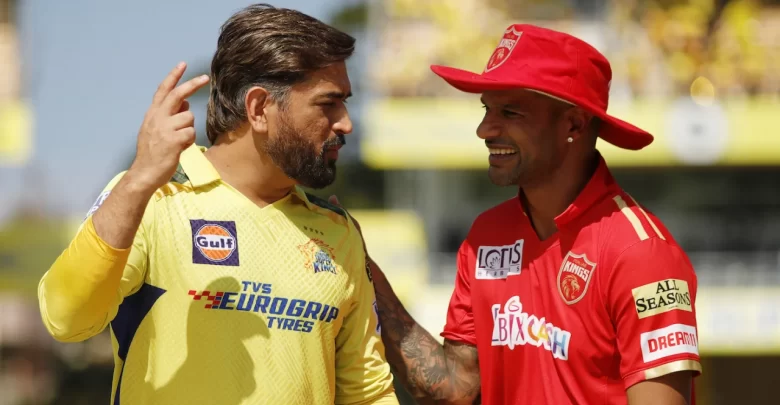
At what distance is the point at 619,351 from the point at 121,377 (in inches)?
62.7

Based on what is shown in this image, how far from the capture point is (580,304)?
342cm

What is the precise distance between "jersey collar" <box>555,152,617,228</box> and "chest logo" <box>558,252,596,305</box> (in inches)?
5.0

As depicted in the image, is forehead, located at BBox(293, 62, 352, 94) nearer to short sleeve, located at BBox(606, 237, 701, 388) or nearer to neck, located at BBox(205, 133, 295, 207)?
neck, located at BBox(205, 133, 295, 207)

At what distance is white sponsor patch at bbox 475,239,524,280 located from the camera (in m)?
3.70

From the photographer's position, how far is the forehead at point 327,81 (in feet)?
10.8

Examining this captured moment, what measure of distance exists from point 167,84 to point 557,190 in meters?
1.50

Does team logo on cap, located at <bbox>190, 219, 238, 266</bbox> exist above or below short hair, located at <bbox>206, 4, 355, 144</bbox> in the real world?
below

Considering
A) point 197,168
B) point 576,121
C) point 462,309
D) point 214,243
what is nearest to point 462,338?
point 462,309

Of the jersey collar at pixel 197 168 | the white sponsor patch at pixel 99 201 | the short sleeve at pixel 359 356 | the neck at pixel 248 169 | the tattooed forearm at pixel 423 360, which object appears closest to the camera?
the white sponsor patch at pixel 99 201

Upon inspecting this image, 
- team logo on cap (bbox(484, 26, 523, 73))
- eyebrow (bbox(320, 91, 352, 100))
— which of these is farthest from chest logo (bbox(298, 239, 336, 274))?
team logo on cap (bbox(484, 26, 523, 73))

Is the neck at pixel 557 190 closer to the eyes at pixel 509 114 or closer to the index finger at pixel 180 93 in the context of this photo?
the eyes at pixel 509 114

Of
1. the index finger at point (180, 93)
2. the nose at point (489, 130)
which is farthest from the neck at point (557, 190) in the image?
the index finger at point (180, 93)

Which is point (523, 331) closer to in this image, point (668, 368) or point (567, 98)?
point (668, 368)

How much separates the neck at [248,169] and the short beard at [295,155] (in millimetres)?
36
